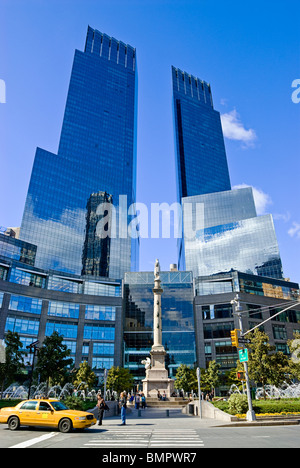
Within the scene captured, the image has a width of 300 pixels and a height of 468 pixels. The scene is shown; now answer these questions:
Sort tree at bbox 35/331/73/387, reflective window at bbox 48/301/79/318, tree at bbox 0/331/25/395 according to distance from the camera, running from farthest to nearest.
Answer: reflective window at bbox 48/301/79/318, tree at bbox 35/331/73/387, tree at bbox 0/331/25/395

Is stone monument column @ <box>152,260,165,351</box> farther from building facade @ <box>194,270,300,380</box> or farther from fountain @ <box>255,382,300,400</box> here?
building facade @ <box>194,270,300,380</box>

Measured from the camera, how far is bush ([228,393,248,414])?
21.0 metres

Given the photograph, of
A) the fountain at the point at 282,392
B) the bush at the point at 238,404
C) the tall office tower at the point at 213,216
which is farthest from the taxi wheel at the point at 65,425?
the tall office tower at the point at 213,216

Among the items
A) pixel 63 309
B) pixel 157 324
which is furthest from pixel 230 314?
pixel 157 324

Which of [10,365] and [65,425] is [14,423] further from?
[10,365]

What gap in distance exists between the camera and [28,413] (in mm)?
15516

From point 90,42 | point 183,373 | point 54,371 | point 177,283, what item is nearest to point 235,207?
point 177,283

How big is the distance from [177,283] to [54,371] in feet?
207

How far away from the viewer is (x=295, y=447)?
33.9 ft

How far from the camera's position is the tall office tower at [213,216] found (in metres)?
122

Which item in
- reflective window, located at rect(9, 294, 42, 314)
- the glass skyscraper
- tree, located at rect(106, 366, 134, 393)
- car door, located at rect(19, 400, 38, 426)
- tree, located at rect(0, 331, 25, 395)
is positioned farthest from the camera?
the glass skyscraper

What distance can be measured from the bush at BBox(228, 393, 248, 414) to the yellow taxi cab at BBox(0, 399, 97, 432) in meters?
10.5

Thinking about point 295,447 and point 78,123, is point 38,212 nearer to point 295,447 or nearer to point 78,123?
point 78,123

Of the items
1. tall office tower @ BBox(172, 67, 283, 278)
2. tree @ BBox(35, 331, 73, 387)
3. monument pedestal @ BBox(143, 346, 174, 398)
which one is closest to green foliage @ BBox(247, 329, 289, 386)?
monument pedestal @ BBox(143, 346, 174, 398)
